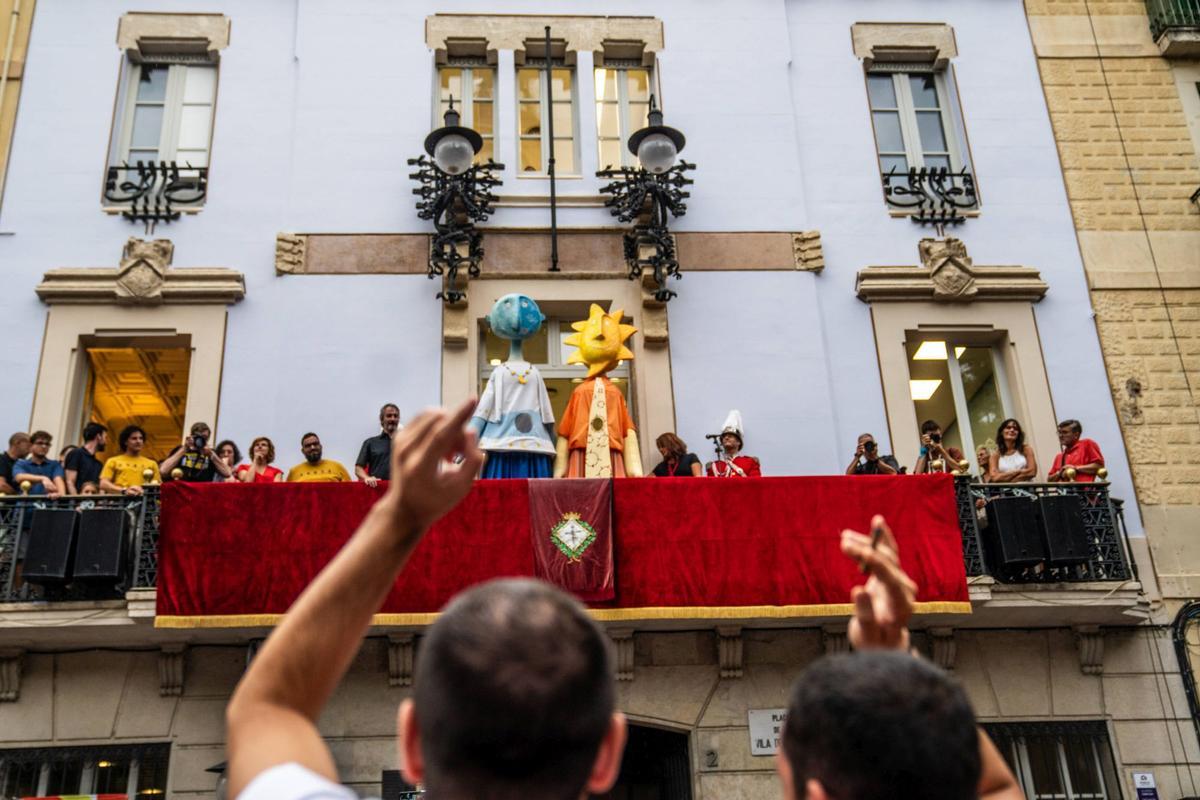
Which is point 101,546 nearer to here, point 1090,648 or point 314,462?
point 314,462

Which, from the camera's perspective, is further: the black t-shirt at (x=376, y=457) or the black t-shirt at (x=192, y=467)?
the black t-shirt at (x=376, y=457)

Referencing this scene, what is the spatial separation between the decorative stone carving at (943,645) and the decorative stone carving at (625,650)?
9.38ft

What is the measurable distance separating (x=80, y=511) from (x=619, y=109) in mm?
7309

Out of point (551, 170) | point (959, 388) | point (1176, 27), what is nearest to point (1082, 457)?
point (959, 388)

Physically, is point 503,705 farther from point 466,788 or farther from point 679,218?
point 679,218

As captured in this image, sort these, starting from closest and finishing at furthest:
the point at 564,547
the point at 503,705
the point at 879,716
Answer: the point at 503,705 → the point at 879,716 → the point at 564,547

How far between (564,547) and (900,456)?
3937mm

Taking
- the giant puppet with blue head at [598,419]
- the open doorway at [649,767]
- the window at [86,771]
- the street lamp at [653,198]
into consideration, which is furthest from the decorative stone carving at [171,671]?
the street lamp at [653,198]

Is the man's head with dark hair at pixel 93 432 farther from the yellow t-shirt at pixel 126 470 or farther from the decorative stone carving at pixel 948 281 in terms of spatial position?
the decorative stone carving at pixel 948 281

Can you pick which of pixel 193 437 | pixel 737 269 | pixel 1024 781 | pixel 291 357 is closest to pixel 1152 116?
pixel 737 269

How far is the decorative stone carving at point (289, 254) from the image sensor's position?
11.4 metres

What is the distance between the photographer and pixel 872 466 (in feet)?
34.1

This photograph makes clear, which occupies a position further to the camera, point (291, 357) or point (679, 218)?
point (679, 218)

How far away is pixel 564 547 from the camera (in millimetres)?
9164
